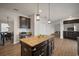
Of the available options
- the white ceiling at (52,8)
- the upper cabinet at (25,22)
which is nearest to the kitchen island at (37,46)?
the upper cabinet at (25,22)

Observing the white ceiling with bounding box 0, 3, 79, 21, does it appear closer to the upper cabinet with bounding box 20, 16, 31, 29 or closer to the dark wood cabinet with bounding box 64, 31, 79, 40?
the upper cabinet with bounding box 20, 16, 31, 29

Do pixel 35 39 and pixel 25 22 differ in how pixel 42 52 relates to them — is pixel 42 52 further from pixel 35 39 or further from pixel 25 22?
pixel 25 22

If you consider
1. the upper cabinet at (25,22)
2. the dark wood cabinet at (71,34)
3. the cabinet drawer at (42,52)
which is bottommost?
the cabinet drawer at (42,52)

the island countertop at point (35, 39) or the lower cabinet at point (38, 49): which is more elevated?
the island countertop at point (35, 39)

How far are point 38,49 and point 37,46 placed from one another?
8cm

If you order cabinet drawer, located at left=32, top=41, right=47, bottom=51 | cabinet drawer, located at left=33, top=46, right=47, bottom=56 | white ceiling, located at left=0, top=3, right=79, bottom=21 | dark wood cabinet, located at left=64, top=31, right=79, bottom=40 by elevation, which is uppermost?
white ceiling, located at left=0, top=3, right=79, bottom=21

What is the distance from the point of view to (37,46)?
193cm

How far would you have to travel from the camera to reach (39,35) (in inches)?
80.2

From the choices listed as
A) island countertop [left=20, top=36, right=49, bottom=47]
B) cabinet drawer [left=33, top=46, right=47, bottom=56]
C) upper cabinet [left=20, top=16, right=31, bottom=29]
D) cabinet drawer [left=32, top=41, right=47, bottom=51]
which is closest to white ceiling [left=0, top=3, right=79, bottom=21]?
upper cabinet [left=20, top=16, right=31, bottom=29]

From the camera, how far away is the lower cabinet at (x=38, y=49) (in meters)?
1.87

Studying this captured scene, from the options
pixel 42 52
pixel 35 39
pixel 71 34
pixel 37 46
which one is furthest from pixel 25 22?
pixel 71 34

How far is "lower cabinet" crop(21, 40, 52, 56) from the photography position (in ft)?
6.15

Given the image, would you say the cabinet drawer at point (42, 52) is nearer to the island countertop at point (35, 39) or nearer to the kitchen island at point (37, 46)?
the kitchen island at point (37, 46)

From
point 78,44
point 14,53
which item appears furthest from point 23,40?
point 78,44
